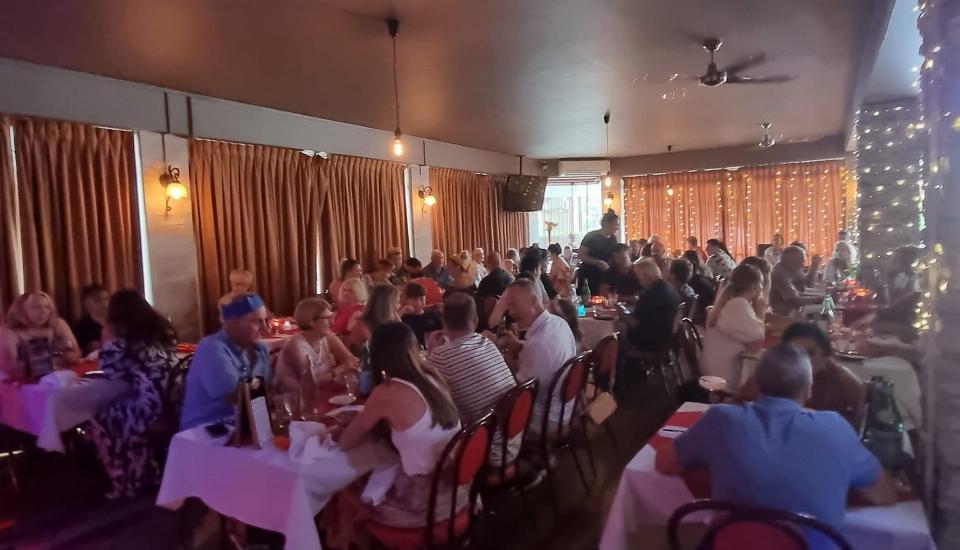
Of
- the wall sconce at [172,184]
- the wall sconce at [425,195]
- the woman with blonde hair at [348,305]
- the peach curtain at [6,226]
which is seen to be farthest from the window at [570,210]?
the peach curtain at [6,226]

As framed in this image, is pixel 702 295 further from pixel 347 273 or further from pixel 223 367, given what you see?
pixel 223 367

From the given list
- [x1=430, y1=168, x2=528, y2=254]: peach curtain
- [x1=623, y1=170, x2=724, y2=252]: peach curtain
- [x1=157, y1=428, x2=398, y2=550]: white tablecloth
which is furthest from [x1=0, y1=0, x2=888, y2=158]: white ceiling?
[x1=623, y1=170, x2=724, y2=252]: peach curtain

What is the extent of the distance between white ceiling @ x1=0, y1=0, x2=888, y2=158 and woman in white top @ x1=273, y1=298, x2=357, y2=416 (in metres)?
1.78

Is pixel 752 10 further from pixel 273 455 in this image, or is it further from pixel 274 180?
pixel 274 180

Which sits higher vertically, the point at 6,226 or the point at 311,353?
the point at 6,226

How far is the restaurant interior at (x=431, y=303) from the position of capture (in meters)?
2.09

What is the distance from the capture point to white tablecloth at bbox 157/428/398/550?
2385 millimetres

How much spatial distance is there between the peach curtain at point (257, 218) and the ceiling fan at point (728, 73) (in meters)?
4.37

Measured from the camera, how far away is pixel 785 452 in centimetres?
183

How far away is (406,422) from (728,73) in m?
4.57

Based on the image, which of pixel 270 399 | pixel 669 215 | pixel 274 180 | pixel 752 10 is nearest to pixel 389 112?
pixel 274 180

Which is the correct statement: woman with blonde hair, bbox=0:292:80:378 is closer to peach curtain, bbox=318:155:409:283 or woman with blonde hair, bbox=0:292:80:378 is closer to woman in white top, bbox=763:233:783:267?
peach curtain, bbox=318:155:409:283

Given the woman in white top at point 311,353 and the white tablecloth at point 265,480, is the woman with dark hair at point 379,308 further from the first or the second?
the white tablecloth at point 265,480

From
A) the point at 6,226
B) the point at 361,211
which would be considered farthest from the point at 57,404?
the point at 361,211
